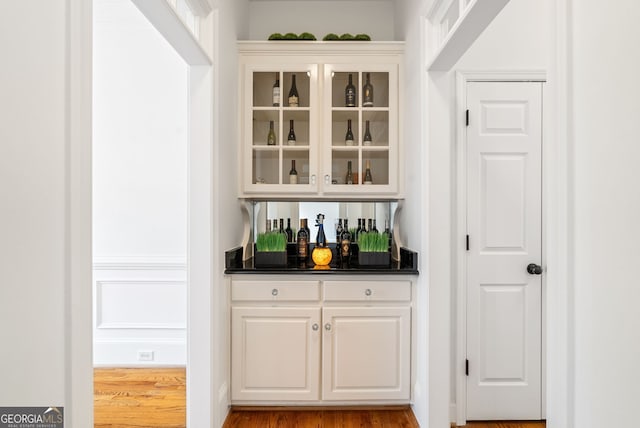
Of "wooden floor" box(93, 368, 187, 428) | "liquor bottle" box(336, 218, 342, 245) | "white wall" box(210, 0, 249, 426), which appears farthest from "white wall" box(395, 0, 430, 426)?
"wooden floor" box(93, 368, 187, 428)

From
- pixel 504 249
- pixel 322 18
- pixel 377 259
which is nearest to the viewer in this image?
pixel 504 249

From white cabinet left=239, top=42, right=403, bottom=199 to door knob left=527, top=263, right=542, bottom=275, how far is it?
0.94m

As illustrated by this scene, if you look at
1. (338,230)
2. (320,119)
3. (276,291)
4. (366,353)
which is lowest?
(366,353)

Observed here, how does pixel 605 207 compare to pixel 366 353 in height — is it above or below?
above

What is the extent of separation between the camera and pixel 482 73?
2291 mm

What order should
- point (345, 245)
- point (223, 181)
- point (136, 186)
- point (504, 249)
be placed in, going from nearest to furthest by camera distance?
point (223, 181)
point (504, 249)
point (345, 245)
point (136, 186)

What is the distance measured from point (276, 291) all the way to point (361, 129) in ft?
4.14

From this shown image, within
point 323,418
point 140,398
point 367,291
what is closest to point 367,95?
point 367,291

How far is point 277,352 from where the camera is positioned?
2.27 metres

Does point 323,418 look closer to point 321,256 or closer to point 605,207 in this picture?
point 321,256

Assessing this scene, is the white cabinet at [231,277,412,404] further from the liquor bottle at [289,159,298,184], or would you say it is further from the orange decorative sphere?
the liquor bottle at [289,159,298,184]

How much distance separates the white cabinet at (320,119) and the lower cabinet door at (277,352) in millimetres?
833

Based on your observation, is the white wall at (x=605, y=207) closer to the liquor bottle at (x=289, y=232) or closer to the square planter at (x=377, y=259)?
the square planter at (x=377, y=259)

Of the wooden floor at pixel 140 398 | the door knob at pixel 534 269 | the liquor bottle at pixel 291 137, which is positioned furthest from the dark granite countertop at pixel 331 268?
the wooden floor at pixel 140 398
